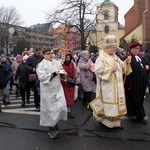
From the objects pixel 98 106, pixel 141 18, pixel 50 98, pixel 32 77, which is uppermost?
pixel 141 18

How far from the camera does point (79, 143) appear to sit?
17.6 feet

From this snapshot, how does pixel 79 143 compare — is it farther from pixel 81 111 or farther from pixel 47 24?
pixel 47 24

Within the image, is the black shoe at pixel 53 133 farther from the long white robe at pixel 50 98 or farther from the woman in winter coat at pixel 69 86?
the woman in winter coat at pixel 69 86

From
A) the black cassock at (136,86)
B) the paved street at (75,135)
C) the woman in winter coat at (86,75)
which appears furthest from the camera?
the woman in winter coat at (86,75)

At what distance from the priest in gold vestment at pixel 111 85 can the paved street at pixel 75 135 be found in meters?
0.34

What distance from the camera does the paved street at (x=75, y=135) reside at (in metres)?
5.23

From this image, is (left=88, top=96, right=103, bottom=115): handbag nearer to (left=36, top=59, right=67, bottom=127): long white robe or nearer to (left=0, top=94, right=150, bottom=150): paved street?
(left=0, top=94, right=150, bottom=150): paved street

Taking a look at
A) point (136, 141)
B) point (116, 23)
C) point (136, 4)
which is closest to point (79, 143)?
point (136, 141)

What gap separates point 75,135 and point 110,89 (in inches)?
46.4

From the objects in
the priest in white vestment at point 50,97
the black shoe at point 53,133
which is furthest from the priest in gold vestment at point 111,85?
the black shoe at point 53,133

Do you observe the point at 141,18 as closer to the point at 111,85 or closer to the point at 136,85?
the point at 136,85

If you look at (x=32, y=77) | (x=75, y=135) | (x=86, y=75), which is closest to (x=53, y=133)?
(x=75, y=135)

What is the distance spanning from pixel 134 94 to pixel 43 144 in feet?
8.00

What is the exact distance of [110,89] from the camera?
6.02m
